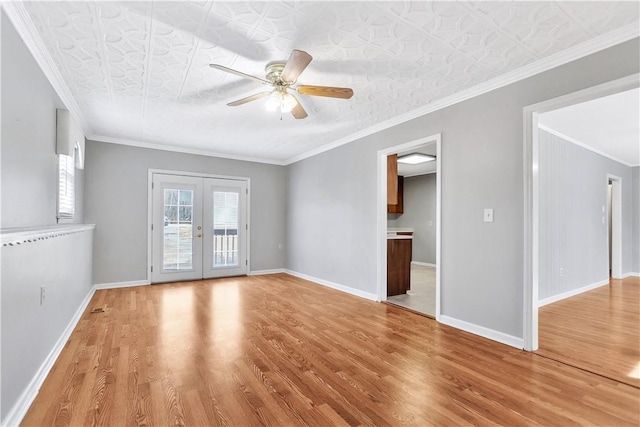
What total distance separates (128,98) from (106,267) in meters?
3.07

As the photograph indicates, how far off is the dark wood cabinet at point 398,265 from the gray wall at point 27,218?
12.8 feet

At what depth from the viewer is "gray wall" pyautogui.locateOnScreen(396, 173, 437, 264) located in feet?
26.5

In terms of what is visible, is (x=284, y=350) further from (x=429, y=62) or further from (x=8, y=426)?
(x=429, y=62)

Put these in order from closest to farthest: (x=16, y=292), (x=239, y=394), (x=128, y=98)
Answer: (x=16, y=292), (x=239, y=394), (x=128, y=98)

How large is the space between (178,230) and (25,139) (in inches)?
143

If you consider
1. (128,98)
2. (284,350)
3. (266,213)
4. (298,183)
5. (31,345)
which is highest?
(128,98)

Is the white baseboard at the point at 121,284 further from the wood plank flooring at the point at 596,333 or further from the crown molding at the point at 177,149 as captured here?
the wood plank flooring at the point at 596,333

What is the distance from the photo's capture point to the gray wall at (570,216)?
13.6 feet

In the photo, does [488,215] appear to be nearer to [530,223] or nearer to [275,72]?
[530,223]

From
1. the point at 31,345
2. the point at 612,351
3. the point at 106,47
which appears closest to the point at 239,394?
the point at 31,345

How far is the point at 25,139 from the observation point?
2131 millimetres

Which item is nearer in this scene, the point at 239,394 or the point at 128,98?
the point at 239,394

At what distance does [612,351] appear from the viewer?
2.67 metres

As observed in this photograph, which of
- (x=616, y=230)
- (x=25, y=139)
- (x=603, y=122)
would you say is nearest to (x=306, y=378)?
(x=25, y=139)
